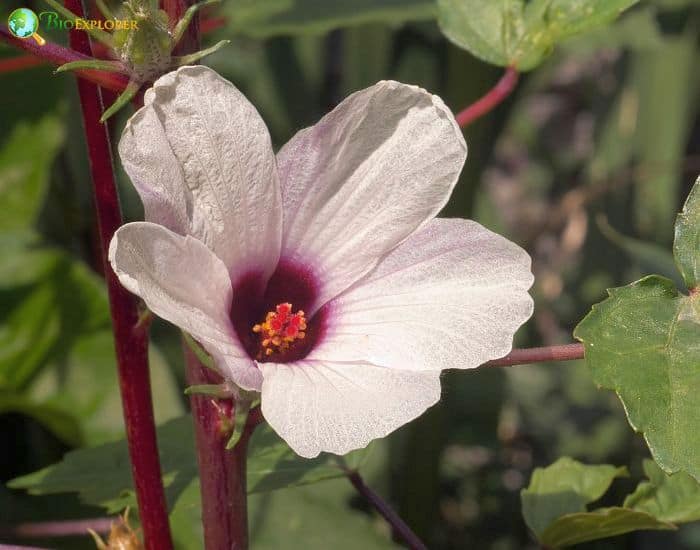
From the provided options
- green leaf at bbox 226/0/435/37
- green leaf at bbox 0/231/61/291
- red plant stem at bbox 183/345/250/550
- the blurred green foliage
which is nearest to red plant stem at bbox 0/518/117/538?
the blurred green foliage

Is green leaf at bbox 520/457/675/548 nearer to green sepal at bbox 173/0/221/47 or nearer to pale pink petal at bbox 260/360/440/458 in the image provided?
pale pink petal at bbox 260/360/440/458

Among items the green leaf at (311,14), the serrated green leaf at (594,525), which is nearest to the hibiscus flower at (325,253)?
the serrated green leaf at (594,525)

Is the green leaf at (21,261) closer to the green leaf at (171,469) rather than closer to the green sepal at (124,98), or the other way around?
the green leaf at (171,469)

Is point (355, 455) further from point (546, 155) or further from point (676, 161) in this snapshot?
point (546, 155)

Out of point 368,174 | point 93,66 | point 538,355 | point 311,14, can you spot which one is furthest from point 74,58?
point 311,14

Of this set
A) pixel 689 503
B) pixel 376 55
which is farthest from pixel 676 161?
pixel 689 503

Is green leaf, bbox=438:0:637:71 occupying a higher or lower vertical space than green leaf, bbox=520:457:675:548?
higher
